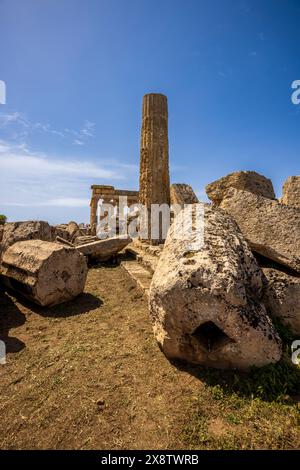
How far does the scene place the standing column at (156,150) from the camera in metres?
9.72

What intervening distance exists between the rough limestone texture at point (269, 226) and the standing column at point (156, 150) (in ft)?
19.8

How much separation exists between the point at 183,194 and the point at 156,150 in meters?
2.04

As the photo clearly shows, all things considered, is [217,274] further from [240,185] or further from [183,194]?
[183,194]

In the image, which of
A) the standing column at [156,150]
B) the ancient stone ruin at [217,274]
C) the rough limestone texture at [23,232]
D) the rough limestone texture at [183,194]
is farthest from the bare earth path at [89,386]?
the standing column at [156,150]

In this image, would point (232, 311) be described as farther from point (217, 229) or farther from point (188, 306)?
point (217, 229)

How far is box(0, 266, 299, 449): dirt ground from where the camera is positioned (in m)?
1.82

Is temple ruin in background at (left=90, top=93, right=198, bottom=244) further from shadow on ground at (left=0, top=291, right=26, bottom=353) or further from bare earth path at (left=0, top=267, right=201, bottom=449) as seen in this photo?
bare earth path at (left=0, top=267, right=201, bottom=449)

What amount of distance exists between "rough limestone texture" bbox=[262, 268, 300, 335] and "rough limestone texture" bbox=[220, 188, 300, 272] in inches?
15.1

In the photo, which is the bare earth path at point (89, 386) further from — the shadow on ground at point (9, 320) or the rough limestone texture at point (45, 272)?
the rough limestone texture at point (45, 272)

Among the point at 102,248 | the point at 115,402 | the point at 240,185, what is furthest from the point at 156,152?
the point at 115,402

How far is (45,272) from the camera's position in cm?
436
